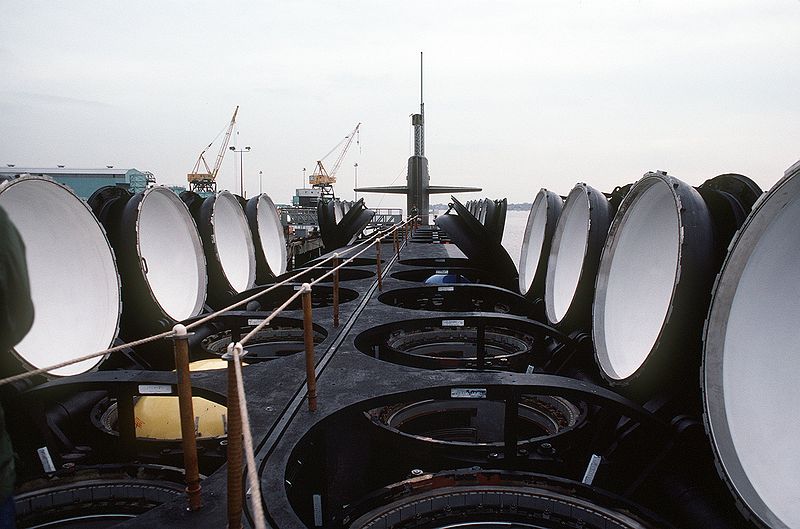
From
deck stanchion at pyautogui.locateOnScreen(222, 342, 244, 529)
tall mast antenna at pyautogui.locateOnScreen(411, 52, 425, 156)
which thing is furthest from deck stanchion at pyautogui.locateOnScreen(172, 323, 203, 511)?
tall mast antenna at pyautogui.locateOnScreen(411, 52, 425, 156)

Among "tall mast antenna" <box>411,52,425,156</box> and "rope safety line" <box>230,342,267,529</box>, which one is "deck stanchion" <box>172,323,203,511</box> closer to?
"rope safety line" <box>230,342,267,529</box>

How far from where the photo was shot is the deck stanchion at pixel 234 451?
3373mm

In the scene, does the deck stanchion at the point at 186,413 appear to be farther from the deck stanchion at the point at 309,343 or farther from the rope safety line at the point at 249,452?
the deck stanchion at the point at 309,343

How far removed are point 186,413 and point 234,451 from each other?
2.24 feet

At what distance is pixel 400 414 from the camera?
436 inches

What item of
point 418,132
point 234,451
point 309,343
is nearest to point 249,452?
point 234,451

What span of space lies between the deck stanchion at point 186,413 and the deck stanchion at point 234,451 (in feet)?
1.56

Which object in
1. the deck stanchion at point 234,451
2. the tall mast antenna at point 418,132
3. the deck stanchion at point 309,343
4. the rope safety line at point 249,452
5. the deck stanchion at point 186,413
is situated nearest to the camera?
the rope safety line at point 249,452

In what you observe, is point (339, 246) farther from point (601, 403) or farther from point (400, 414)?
point (601, 403)

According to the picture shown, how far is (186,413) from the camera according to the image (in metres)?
3.87

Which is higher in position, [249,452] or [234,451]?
[249,452]

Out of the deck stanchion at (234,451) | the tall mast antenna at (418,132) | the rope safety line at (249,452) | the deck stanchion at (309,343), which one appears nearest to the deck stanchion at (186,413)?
the rope safety line at (249,452)

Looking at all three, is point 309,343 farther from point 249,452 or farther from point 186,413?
point 249,452

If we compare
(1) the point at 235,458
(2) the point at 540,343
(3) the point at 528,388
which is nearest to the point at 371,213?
(2) the point at 540,343
